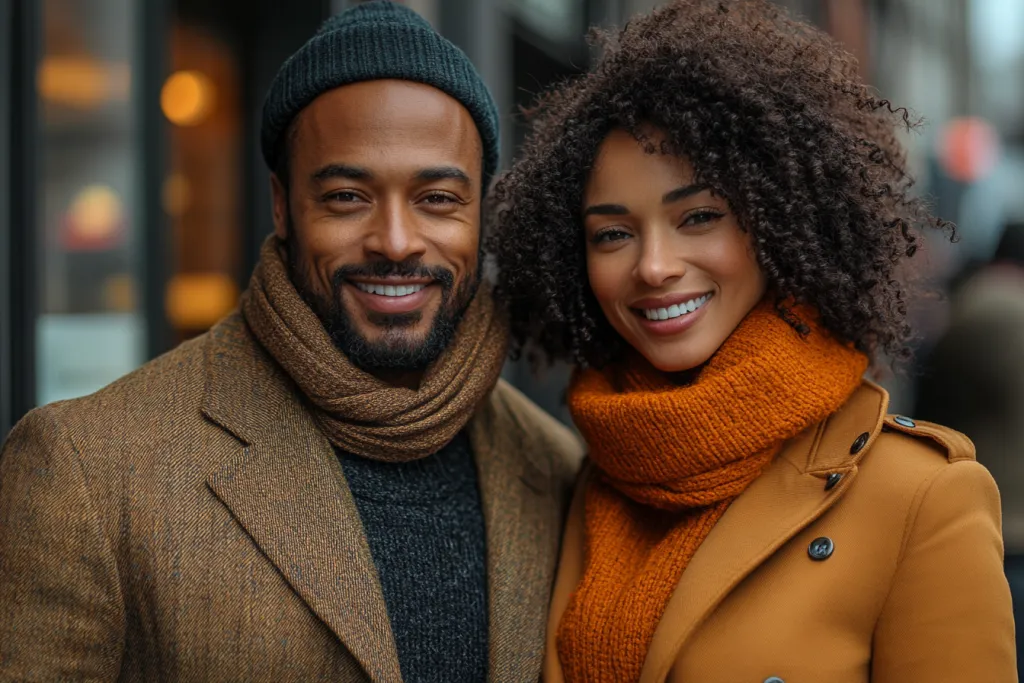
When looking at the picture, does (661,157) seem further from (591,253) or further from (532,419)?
(532,419)

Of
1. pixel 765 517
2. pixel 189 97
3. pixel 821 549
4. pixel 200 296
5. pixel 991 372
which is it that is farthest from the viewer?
pixel 200 296

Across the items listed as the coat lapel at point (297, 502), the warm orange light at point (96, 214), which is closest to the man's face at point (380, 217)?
the coat lapel at point (297, 502)

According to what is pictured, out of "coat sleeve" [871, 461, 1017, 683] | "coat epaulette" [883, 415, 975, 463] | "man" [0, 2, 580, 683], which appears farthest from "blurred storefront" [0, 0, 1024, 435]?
"coat sleeve" [871, 461, 1017, 683]

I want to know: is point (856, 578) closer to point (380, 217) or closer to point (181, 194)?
point (380, 217)

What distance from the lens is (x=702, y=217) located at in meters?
2.55

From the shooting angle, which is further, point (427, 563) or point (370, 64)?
point (370, 64)

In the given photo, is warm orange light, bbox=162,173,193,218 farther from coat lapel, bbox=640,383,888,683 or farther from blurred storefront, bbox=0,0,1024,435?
coat lapel, bbox=640,383,888,683

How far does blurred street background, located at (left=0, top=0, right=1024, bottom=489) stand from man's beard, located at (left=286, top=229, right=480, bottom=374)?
31.5 inches

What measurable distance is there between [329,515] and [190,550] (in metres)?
0.32

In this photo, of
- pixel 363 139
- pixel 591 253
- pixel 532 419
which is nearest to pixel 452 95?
pixel 363 139

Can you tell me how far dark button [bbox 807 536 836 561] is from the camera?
2.30 m

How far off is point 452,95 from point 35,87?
1.63 meters

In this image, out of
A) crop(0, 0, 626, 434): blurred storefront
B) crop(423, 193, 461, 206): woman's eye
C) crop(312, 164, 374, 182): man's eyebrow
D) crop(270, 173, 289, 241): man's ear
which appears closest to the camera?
crop(312, 164, 374, 182): man's eyebrow

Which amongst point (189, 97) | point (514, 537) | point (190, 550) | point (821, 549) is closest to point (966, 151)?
point (189, 97)
